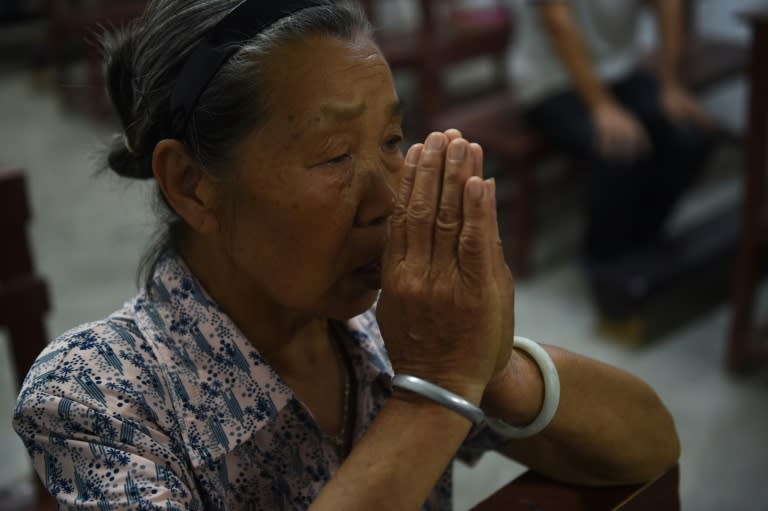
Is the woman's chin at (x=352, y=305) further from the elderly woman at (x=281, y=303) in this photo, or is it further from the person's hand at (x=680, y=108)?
the person's hand at (x=680, y=108)

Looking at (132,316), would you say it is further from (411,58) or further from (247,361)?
(411,58)

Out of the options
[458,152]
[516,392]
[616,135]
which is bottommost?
[616,135]

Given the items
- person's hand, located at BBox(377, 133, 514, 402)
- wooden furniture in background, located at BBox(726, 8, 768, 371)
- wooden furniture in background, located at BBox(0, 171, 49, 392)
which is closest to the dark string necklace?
person's hand, located at BBox(377, 133, 514, 402)

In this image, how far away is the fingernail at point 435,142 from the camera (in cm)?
97

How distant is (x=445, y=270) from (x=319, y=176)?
19cm

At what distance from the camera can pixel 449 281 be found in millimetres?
971

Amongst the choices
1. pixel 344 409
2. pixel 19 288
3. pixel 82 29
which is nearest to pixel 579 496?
pixel 344 409

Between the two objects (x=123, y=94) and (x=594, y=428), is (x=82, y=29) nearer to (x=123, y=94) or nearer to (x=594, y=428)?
(x=123, y=94)

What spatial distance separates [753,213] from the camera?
273 centimetres

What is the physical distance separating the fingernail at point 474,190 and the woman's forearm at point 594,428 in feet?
0.92

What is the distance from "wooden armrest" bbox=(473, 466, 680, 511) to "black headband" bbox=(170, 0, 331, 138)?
632mm

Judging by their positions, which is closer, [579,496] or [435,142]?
[435,142]

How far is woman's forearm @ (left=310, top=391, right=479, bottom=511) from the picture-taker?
0.94 m

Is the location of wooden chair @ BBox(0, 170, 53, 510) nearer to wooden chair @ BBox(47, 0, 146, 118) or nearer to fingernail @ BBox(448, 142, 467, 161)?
fingernail @ BBox(448, 142, 467, 161)
